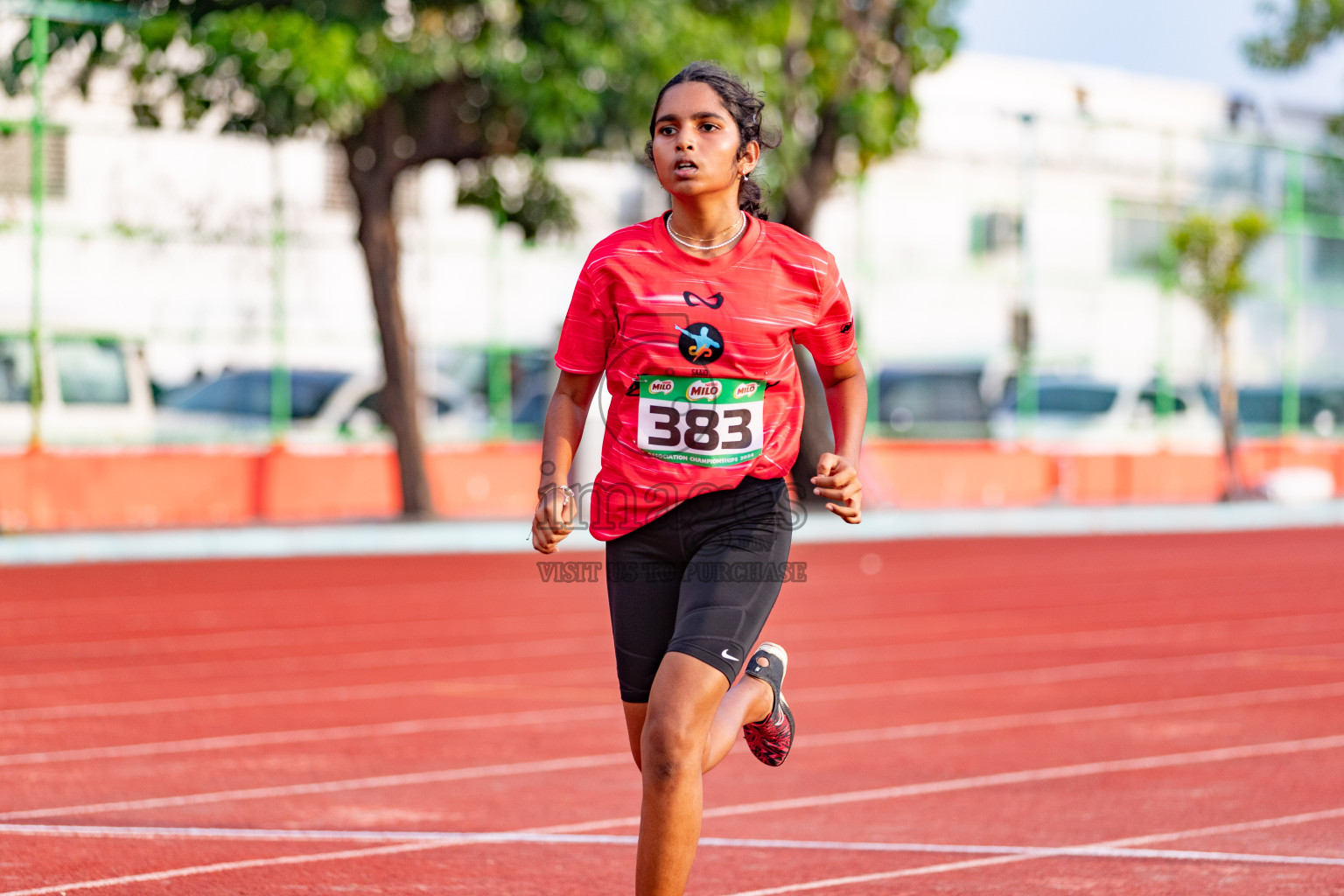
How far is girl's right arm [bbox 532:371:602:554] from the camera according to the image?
3.99 m

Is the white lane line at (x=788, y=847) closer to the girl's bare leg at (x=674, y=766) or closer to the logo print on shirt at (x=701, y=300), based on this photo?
the girl's bare leg at (x=674, y=766)

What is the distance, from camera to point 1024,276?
29625 mm

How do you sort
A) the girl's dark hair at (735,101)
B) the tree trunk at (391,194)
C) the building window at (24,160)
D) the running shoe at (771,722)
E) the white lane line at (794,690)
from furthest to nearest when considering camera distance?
the building window at (24,160) → the tree trunk at (391,194) → the white lane line at (794,690) → the running shoe at (771,722) → the girl's dark hair at (735,101)

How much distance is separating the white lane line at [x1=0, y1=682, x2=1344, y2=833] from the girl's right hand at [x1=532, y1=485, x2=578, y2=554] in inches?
82.1

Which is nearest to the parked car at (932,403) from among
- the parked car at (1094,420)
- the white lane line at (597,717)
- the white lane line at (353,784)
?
the parked car at (1094,420)

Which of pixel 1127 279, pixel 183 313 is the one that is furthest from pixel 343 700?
pixel 1127 279

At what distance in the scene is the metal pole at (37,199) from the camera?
20.2 meters

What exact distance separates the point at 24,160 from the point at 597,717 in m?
14.4

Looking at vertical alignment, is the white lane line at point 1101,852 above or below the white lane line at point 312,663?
above

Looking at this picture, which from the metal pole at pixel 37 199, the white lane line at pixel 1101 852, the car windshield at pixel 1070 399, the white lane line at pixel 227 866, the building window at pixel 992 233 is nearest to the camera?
the white lane line at pixel 227 866

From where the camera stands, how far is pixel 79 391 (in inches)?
829

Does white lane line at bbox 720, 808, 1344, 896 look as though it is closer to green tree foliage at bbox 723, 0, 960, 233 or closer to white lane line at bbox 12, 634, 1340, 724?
white lane line at bbox 12, 634, 1340, 724

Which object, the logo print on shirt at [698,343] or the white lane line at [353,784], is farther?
the white lane line at [353,784]

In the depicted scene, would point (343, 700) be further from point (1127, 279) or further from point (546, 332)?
point (1127, 279)
